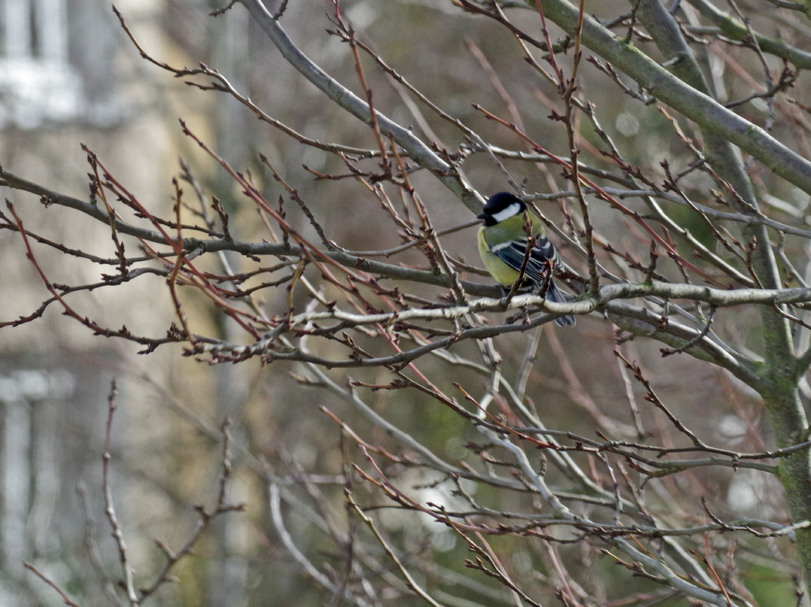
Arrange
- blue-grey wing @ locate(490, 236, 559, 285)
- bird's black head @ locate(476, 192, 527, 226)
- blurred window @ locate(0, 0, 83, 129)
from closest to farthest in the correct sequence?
bird's black head @ locate(476, 192, 527, 226) < blue-grey wing @ locate(490, 236, 559, 285) < blurred window @ locate(0, 0, 83, 129)

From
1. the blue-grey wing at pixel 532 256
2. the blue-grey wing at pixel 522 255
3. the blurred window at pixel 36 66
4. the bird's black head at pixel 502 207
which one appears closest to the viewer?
the blue-grey wing at pixel 532 256

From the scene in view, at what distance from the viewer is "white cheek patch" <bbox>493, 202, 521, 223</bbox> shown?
4383 millimetres

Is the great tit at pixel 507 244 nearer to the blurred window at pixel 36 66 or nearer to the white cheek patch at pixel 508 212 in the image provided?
the white cheek patch at pixel 508 212

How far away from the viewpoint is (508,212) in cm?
466

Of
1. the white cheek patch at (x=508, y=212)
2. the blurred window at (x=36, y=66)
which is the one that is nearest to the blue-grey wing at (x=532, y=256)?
the white cheek patch at (x=508, y=212)

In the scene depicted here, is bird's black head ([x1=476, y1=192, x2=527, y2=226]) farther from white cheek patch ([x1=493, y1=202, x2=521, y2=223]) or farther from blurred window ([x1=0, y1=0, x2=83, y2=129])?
blurred window ([x1=0, y1=0, x2=83, y2=129])

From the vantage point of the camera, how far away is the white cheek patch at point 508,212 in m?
→ 4.38

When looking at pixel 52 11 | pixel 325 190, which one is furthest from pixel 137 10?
pixel 325 190

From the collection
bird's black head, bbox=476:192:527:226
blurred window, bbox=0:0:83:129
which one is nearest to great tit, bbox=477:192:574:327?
bird's black head, bbox=476:192:527:226

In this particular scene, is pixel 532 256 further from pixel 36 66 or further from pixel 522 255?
pixel 36 66

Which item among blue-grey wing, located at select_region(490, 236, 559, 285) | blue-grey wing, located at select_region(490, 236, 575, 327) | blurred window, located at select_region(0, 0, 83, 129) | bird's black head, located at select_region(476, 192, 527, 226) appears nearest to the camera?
blue-grey wing, located at select_region(490, 236, 575, 327)

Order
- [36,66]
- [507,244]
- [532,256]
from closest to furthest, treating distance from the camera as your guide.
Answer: [532,256] < [507,244] < [36,66]

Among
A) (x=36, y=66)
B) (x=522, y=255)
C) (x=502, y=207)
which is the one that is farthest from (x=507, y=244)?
(x=36, y=66)

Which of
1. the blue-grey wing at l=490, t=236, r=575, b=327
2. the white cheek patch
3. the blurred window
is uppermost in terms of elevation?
the blurred window
